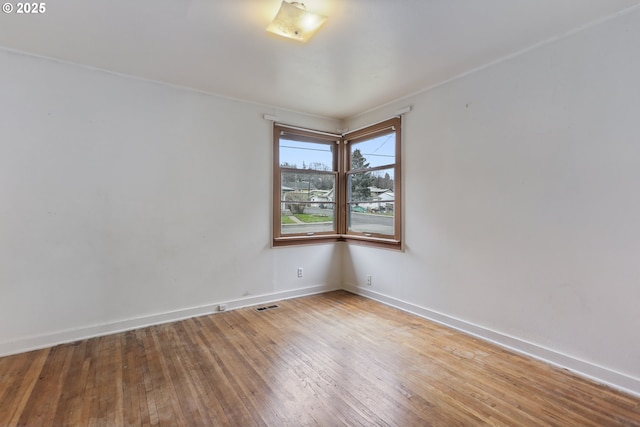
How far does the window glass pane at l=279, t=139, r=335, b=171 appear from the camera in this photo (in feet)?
13.7

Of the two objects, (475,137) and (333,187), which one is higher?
(475,137)

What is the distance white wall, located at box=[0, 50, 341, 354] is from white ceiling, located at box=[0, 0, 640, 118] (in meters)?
0.33

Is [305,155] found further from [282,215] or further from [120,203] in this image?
[120,203]

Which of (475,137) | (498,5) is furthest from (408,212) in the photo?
(498,5)

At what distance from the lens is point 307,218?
4.39 metres

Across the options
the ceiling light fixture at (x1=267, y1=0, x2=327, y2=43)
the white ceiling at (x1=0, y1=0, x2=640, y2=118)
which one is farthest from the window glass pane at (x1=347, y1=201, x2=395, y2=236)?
the ceiling light fixture at (x1=267, y1=0, x2=327, y2=43)

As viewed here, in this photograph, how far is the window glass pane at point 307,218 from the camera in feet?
13.8

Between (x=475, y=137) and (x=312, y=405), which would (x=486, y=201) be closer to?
(x=475, y=137)

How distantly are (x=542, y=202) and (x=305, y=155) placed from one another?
9.39 feet

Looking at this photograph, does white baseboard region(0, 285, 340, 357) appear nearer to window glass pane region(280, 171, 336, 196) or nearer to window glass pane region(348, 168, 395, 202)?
window glass pane region(280, 171, 336, 196)

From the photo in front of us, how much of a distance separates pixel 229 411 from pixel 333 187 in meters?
3.30

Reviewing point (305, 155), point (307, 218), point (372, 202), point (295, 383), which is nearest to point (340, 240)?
point (307, 218)

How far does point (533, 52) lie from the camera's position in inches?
99.2

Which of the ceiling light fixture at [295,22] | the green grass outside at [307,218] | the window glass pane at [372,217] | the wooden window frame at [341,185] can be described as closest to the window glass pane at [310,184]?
the wooden window frame at [341,185]
